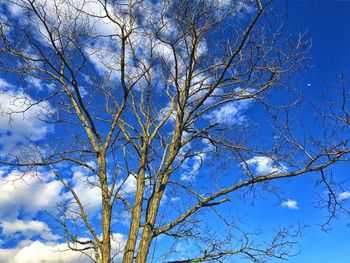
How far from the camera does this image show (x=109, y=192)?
693 centimetres

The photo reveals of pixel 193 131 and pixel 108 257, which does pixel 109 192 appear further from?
pixel 193 131

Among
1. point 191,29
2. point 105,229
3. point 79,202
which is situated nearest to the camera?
point 191,29

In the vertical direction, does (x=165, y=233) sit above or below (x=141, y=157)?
below

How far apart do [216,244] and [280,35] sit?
3.75 metres

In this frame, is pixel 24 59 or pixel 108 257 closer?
pixel 108 257

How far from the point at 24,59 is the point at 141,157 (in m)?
2.76

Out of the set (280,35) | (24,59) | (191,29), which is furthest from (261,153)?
(24,59)

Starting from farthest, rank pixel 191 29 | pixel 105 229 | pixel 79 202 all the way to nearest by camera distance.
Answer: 1. pixel 79 202
2. pixel 105 229
3. pixel 191 29

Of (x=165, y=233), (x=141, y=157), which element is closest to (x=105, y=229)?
(x=165, y=233)

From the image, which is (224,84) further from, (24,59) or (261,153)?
(24,59)

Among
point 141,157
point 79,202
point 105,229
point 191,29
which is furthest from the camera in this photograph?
point 141,157

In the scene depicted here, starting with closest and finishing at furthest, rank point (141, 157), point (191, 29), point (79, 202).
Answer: point (191, 29) → point (79, 202) → point (141, 157)

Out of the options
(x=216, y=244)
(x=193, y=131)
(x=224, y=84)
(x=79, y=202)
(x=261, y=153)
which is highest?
(x=224, y=84)

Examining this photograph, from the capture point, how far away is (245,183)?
21.9ft
